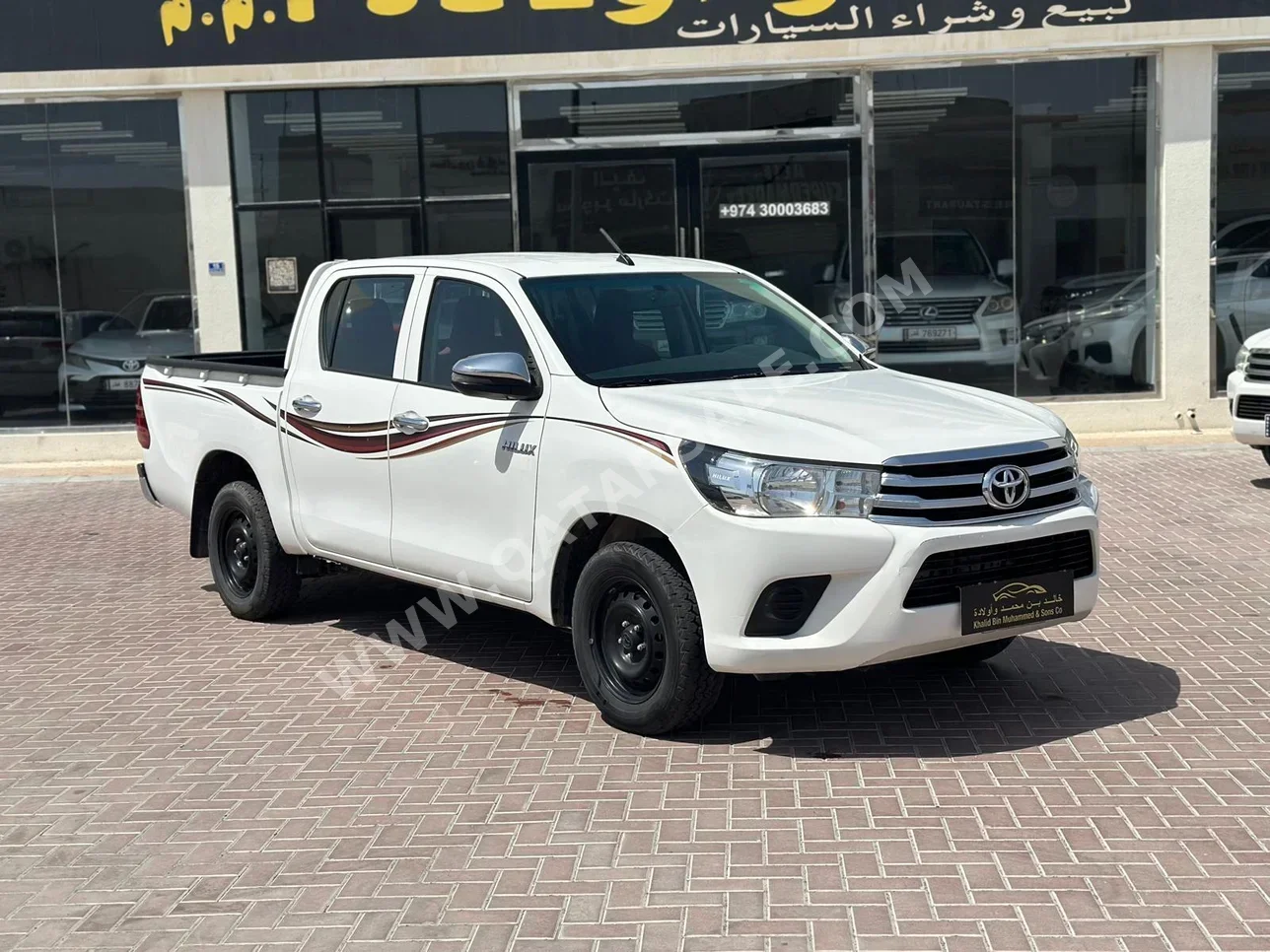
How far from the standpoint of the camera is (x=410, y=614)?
850cm

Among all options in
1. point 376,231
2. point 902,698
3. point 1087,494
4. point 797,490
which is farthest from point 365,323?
point 376,231

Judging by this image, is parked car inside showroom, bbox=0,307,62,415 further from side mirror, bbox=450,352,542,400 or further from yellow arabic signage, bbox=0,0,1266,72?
side mirror, bbox=450,352,542,400

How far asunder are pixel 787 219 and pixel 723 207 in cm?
67

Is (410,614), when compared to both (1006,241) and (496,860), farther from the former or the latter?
(1006,241)

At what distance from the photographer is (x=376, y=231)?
15.6 m

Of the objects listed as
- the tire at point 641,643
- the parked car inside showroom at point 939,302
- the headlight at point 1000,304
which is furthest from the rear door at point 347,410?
the headlight at point 1000,304

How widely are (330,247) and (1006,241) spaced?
6994 millimetres

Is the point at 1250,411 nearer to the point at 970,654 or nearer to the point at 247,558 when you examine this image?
the point at 970,654

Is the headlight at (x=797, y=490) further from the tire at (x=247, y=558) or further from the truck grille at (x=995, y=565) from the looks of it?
the tire at (x=247, y=558)

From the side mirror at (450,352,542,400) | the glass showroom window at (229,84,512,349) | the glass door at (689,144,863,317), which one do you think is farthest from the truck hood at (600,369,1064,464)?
the glass showroom window at (229,84,512,349)

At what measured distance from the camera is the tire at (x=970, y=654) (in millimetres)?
6770

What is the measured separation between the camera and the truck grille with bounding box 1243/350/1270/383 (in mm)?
11336

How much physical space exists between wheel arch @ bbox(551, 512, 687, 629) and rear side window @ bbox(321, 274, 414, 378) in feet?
5.04

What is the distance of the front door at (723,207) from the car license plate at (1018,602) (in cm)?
962
